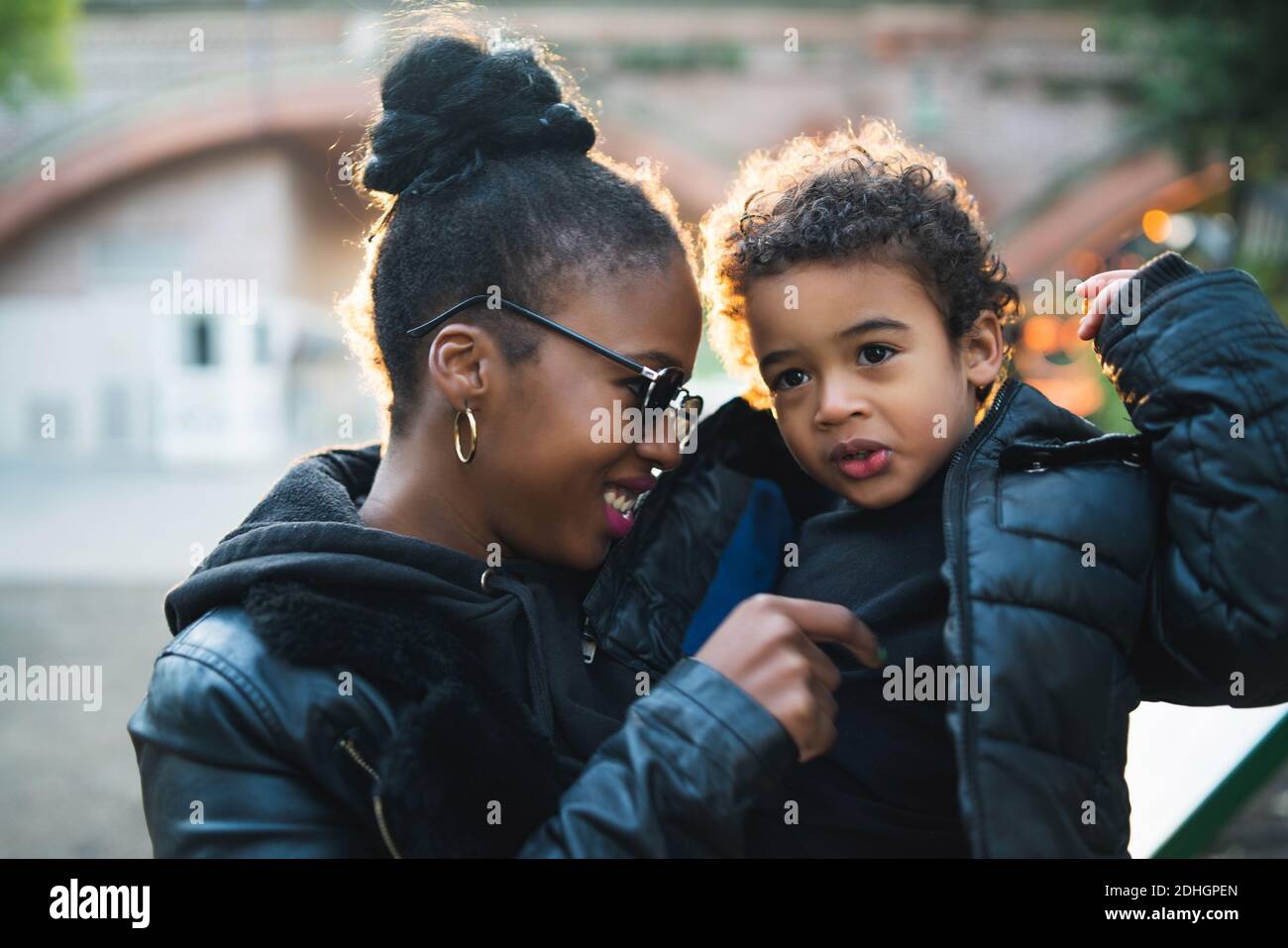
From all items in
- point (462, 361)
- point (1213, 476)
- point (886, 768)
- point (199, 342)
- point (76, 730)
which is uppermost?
point (199, 342)

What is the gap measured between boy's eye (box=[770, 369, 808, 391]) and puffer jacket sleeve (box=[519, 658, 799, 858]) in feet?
1.89

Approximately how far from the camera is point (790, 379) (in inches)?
72.4

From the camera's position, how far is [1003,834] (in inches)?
52.8

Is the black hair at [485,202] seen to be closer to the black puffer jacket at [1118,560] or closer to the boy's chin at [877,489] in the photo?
the boy's chin at [877,489]

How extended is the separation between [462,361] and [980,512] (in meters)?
0.76

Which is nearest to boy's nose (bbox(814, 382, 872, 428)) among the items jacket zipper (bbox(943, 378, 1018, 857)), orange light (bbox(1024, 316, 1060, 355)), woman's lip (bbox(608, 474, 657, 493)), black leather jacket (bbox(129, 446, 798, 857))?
jacket zipper (bbox(943, 378, 1018, 857))

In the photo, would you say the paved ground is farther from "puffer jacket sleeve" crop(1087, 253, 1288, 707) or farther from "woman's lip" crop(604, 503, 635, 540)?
"puffer jacket sleeve" crop(1087, 253, 1288, 707)

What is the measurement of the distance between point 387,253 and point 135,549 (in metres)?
9.00

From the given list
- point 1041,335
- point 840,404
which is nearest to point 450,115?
point 840,404

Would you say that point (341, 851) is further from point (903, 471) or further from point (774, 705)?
point (903, 471)

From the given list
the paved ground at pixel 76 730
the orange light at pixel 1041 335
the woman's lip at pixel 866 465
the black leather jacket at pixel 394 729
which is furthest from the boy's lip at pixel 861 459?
the orange light at pixel 1041 335

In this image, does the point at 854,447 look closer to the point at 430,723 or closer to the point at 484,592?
the point at 484,592
